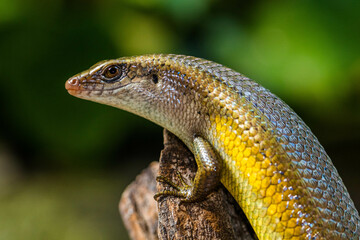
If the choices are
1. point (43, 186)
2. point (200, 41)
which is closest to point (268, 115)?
point (200, 41)

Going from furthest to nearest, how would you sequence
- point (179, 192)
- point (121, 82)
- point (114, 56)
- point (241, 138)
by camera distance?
point (114, 56), point (121, 82), point (179, 192), point (241, 138)

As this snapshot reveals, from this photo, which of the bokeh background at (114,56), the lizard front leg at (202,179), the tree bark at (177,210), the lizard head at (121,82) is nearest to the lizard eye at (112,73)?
the lizard head at (121,82)

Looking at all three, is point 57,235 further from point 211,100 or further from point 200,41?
point 211,100

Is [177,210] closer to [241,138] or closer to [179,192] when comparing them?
[179,192]

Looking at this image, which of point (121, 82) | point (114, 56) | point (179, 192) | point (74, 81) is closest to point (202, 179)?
point (179, 192)

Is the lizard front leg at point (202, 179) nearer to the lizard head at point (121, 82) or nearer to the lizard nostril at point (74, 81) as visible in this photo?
the lizard head at point (121, 82)

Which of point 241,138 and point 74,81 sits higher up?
point 74,81
